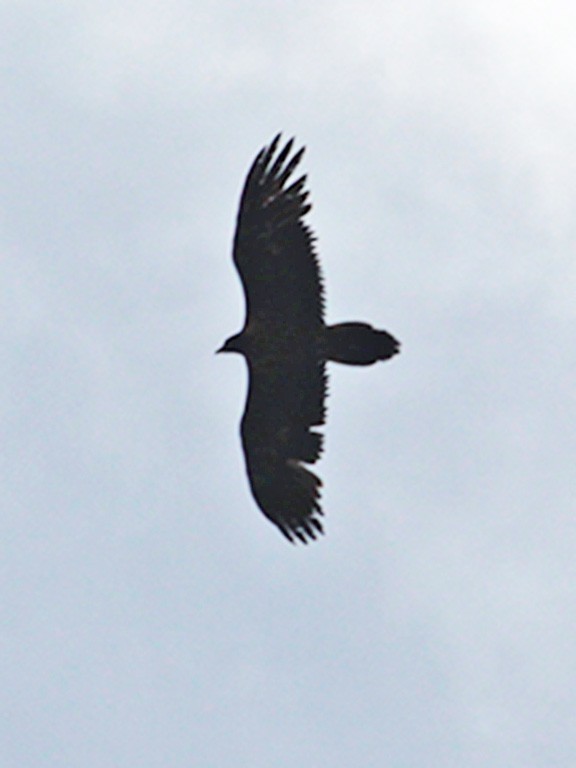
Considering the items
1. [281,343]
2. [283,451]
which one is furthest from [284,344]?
[283,451]

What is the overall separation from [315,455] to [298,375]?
1265 millimetres

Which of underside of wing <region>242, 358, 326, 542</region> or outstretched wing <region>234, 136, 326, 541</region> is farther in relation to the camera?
underside of wing <region>242, 358, 326, 542</region>

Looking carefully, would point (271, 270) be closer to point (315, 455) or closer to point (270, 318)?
point (270, 318)

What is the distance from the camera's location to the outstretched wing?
2822 cm

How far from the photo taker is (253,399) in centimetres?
2934

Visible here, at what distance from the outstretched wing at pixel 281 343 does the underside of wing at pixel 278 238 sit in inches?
0.6

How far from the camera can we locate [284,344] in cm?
2881

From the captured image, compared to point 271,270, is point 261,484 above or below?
below

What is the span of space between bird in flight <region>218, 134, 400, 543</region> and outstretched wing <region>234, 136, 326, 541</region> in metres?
0.01

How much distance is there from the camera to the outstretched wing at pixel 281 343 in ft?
92.6

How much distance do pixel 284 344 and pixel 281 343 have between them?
0.05 metres

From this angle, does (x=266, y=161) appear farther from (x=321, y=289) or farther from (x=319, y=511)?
(x=319, y=511)

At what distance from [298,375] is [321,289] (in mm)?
1527

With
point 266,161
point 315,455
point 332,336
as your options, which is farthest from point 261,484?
point 266,161
